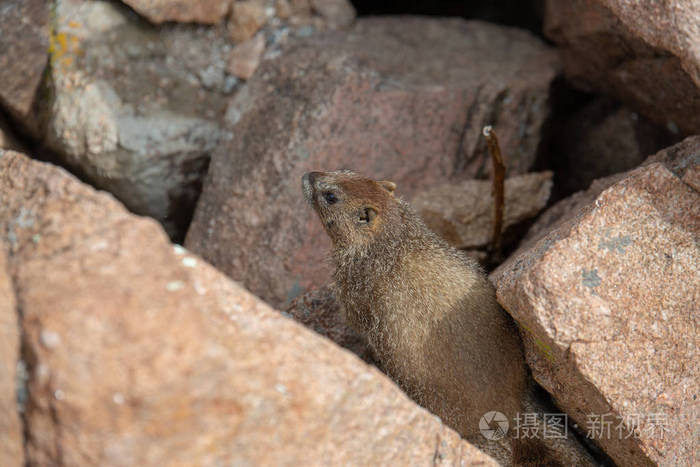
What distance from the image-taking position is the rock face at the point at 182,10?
17.9ft

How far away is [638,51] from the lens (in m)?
4.41

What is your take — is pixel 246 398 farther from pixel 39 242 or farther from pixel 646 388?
pixel 646 388

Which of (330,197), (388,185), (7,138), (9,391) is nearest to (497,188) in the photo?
(388,185)

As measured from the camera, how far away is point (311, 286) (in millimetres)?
4938

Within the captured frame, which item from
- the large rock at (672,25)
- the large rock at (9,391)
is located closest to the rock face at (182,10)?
the large rock at (672,25)

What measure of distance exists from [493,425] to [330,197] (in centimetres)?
173

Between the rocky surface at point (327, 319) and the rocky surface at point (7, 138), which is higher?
the rocky surface at point (327, 319)

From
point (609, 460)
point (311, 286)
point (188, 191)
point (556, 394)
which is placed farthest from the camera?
point (188, 191)

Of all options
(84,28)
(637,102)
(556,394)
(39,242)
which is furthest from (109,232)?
(637,102)

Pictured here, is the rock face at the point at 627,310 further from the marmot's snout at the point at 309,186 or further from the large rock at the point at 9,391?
the large rock at the point at 9,391

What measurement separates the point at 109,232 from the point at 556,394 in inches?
94.6

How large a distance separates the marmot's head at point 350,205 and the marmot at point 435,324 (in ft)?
0.07

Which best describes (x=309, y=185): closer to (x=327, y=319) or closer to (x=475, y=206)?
(x=327, y=319)

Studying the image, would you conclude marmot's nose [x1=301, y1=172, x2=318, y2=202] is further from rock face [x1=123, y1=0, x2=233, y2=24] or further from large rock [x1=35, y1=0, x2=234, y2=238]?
rock face [x1=123, y1=0, x2=233, y2=24]
